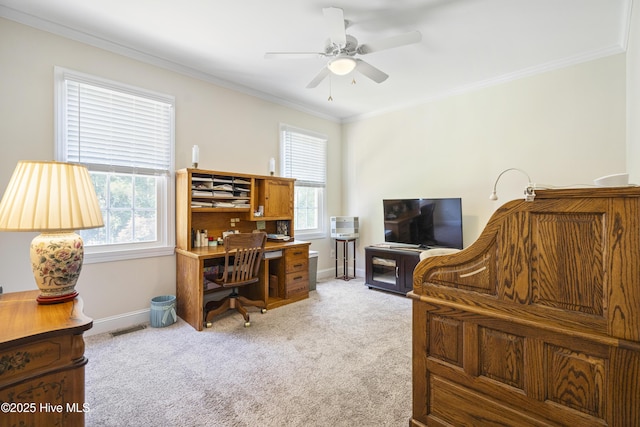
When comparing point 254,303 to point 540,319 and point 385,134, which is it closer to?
point 540,319

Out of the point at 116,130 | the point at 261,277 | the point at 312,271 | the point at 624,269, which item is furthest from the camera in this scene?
the point at 312,271

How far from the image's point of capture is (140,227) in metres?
3.11

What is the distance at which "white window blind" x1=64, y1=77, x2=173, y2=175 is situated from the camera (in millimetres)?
2664

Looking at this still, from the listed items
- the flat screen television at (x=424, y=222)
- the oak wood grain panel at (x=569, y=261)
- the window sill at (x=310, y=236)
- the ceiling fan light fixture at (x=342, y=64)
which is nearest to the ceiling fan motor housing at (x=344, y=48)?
the ceiling fan light fixture at (x=342, y=64)

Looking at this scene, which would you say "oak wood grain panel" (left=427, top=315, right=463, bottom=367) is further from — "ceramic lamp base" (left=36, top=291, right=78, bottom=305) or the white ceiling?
the white ceiling

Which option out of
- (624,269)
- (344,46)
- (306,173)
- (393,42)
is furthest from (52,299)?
(306,173)

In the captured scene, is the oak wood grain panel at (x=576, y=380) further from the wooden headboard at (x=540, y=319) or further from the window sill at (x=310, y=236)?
the window sill at (x=310, y=236)

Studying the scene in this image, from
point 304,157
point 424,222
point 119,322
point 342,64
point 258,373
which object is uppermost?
point 342,64

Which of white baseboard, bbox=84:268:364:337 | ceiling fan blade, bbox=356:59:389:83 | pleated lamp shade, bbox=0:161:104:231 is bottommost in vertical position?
white baseboard, bbox=84:268:364:337

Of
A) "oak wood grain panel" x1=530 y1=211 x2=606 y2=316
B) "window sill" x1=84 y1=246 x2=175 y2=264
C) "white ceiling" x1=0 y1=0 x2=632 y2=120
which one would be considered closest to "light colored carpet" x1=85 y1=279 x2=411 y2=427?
"window sill" x1=84 y1=246 x2=175 y2=264

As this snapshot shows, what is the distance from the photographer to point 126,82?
294 cm

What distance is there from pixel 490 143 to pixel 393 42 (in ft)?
7.42

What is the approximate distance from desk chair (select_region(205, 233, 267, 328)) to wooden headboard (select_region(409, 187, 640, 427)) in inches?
81.5

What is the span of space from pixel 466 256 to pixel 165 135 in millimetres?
3291
